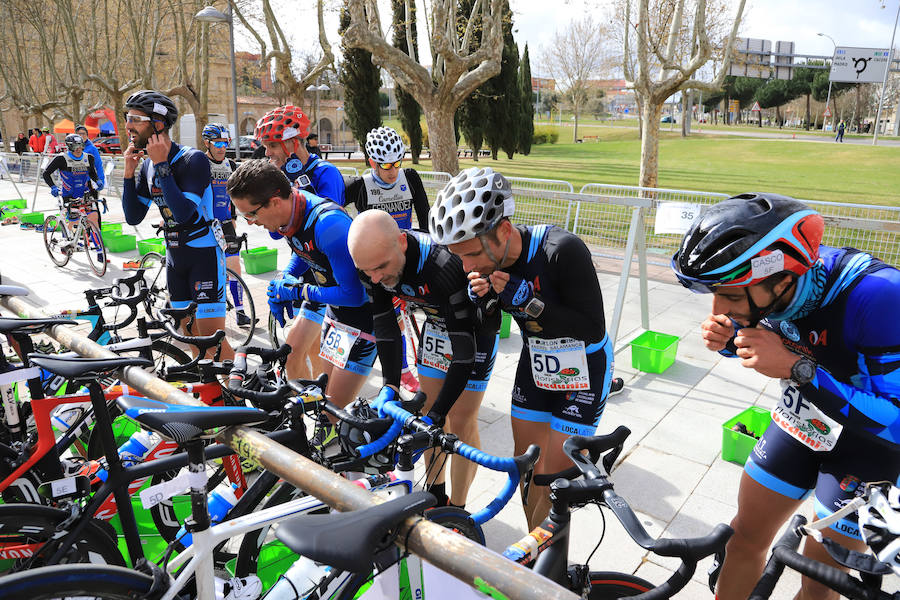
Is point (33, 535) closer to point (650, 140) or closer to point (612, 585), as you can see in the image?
point (612, 585)

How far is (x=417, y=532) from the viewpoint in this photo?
1329 mm

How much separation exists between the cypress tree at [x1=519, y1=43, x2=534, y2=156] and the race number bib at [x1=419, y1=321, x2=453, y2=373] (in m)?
39.5

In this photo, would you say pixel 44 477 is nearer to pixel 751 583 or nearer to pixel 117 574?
pixel 117 574

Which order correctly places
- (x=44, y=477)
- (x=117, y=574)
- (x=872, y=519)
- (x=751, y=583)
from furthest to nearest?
(x=44, y=477), (x=751, y=583), (x=117, y=574), (x=872, y=519)

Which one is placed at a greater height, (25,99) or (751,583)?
(25,99)

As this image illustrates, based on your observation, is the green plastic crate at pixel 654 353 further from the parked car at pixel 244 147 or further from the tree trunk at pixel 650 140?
the parked car at pixel 244 147

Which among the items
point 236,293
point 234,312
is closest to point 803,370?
point 236,293

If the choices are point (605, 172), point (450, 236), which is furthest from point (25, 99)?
point (450, 236)

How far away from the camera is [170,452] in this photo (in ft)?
9.86

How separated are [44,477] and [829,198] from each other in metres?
25.4

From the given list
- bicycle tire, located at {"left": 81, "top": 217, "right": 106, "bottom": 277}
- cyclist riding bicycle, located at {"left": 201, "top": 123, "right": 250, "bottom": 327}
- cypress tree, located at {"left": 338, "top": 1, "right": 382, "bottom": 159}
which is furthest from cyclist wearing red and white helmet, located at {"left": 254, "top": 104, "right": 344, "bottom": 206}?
cypress tree, located at {"left": 338, "top": 1, "right": 382, "bottom": 159}

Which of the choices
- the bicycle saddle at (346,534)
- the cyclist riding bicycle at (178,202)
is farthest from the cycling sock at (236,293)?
the bicycle saddle at (346,534)

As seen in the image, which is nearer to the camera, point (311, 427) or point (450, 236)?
point (450, 236)

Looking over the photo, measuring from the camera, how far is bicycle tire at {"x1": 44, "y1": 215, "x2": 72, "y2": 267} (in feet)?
34.1
